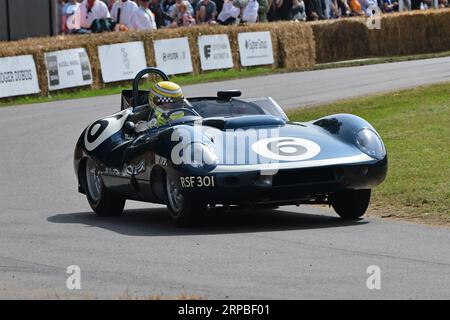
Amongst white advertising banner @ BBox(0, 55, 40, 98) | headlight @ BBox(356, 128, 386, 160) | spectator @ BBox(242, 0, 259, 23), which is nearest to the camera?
headlight @ BBox(356, 128, 386, 160)

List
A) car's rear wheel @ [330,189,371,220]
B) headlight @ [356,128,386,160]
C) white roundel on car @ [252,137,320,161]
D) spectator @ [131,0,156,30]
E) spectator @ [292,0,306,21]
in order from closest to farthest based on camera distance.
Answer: white roundel on car @ [252,137,320,161] → headlight @ [356,128,386,160] → car's rear wheel @ [330,189,371,220] → spectator @ [131,0,156,30] → spectator @ [292,0,306,21]

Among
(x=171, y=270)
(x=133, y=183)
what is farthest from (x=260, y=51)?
(x=171, y=270)

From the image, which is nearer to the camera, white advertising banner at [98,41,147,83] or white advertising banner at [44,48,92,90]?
white advertising banner at [44,48,92,90]

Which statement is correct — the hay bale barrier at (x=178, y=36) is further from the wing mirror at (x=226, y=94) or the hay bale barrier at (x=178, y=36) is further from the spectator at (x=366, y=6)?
the wing mirror at (x=226, y=94)

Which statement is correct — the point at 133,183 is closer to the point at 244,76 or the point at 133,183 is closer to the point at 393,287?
the point at 393,287

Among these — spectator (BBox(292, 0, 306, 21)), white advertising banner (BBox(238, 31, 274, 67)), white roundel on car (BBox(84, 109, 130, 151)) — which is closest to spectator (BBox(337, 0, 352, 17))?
spectator (BBox(292, 0, 306, 21))

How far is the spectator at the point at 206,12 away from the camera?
31.6 m

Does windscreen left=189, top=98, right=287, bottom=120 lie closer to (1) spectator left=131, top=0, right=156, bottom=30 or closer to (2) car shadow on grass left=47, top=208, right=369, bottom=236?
(2) car shadow on grass left=47, top=208, right=369, bottom=236

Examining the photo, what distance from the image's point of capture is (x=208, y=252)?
9.35m

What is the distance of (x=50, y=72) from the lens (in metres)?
26.0

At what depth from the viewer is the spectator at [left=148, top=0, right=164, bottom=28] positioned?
31.7 meters

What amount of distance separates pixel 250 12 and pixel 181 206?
21.9 metres

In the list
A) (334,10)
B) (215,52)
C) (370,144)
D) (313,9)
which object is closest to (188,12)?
(215,52)

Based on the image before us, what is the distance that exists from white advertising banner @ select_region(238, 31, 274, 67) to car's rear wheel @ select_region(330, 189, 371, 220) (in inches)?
771
